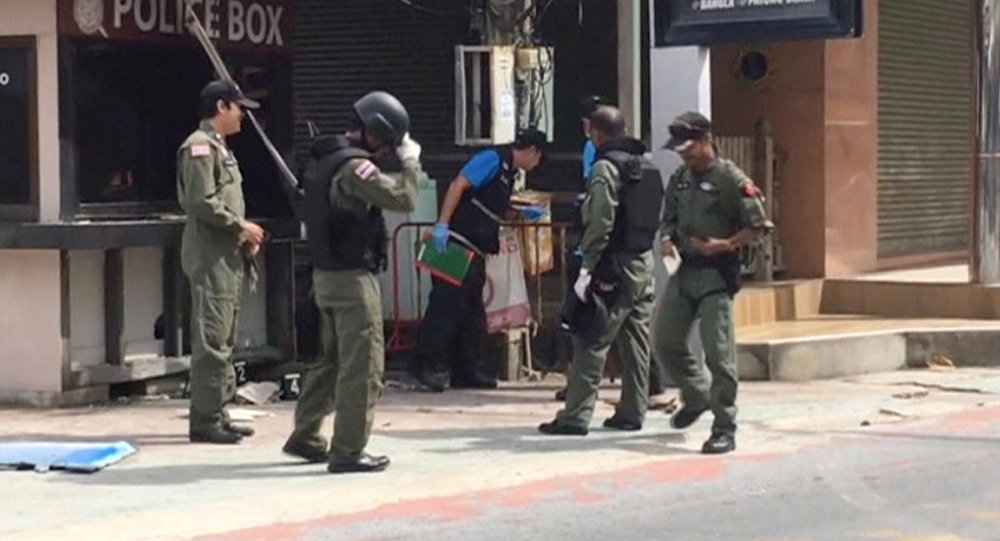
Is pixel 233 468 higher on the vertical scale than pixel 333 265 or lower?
lower

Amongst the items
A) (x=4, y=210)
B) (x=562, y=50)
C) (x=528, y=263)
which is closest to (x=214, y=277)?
(x=4, y=210)

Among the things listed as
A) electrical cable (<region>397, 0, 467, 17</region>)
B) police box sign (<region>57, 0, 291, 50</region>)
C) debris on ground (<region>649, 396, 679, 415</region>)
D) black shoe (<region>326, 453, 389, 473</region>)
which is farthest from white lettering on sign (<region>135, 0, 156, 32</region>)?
debris on ground (<region>649, 396, 679, 415</region>)

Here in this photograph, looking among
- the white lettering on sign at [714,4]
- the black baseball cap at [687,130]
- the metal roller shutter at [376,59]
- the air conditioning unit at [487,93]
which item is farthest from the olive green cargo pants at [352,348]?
the metal roller shutter at [376,59]

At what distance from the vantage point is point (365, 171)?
9930 millimetres

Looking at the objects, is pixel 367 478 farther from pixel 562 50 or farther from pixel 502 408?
pixel 562 50

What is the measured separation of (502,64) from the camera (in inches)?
569

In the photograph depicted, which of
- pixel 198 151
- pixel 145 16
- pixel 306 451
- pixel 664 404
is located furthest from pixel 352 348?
pixel 145 16

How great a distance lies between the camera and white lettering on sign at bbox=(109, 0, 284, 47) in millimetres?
12867

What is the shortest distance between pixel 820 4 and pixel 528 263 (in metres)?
3.27

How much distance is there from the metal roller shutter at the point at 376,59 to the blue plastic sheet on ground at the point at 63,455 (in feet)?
20.7

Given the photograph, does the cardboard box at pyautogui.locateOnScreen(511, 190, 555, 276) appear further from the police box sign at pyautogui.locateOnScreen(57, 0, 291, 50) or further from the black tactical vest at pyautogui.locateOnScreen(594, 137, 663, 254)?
the black tactical vest at pyautogui.locateOnScreen(594, 137, 663, 254)

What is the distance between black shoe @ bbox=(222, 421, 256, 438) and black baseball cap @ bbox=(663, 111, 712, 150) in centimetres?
304

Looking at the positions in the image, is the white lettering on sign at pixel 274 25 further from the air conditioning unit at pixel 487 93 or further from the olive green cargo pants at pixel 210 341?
the olive green cargo pants at pixel 210 341

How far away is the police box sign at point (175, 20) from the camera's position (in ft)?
41.1
